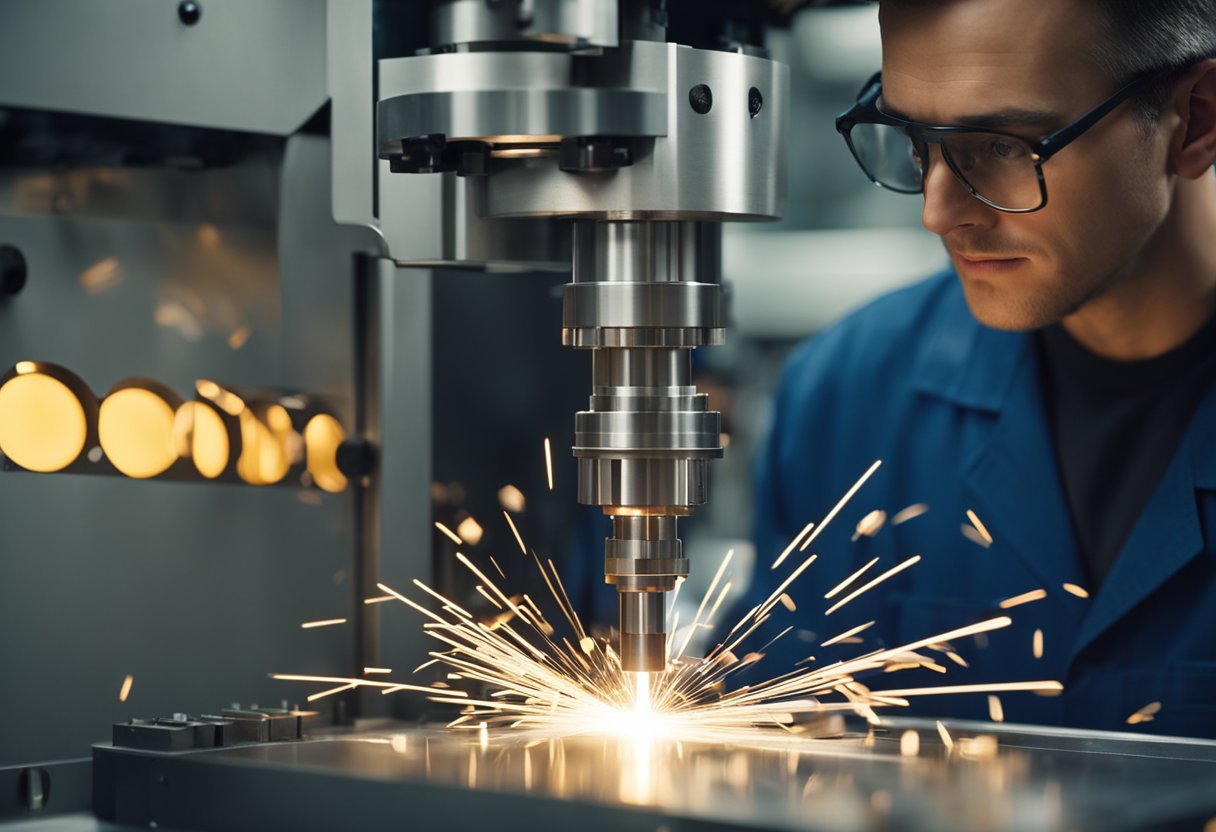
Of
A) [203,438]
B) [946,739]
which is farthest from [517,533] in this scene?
[946,739]

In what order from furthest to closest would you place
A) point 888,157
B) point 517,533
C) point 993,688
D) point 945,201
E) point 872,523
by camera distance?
point 872,523
point 888,157
point 993,688
point 945,201
point 517,533

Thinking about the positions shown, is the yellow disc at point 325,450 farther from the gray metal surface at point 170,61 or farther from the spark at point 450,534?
the gray metal surface at point 170,61

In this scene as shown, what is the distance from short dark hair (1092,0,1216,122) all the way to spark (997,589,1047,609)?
2.00ft

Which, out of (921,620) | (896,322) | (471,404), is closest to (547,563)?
(471,404)

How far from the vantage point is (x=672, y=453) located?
1117 mm

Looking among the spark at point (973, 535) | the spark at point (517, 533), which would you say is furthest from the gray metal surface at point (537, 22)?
the spark at point (973, 535)

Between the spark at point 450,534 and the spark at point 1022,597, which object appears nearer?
the spark at point 450,534

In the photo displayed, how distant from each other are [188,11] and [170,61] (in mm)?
45

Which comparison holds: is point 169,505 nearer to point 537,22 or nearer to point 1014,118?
point 537,22

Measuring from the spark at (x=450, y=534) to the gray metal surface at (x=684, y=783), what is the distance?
182mm

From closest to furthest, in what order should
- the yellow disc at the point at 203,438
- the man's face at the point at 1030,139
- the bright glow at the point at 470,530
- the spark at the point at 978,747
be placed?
the spark at the point at 978,747
the yellow disc at the point at 203,438
the bright glow at the point at 470,530
the man's face at the point at 1030,139

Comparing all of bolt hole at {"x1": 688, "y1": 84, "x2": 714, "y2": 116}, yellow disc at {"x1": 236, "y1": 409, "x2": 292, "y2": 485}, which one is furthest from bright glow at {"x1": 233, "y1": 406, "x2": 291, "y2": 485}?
bolt hole at {"x1": 688, "y1": 84, "x2": 714, "y2": 116}

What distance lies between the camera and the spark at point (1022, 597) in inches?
73.8

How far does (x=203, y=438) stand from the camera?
4.19 feet
